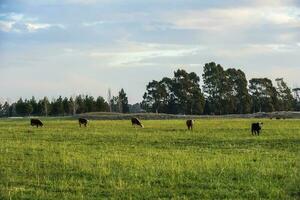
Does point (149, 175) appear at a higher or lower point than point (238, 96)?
lower

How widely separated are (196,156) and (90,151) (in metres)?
5.21

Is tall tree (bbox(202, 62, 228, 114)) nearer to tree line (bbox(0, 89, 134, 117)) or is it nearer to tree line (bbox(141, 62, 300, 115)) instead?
tree line (bbox(141, 62, 300, 115))

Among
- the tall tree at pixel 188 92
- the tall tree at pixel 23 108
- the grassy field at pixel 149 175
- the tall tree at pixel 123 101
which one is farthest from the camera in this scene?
the tall tree at pixel 123 101

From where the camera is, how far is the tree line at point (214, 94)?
451 ft

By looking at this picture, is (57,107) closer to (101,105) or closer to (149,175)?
(101,105)

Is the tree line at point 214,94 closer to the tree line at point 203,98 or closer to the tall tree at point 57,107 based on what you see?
the tree line at point 203,98

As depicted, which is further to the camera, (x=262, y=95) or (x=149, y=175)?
(x=262, y=95)

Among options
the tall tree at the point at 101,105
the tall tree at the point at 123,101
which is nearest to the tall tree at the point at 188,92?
the tall tree at the point at 101,105

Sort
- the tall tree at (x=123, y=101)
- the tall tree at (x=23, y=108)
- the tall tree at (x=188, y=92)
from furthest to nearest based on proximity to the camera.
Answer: the tall tree at (x=123, y=101) → the tall tree at (x=23, y=108) → the tall tree at (x=188, y=92)

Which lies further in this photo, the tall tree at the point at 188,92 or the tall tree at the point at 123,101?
the tall tree at the point at 123,101

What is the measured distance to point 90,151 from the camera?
76.9ft

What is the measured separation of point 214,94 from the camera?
139 m

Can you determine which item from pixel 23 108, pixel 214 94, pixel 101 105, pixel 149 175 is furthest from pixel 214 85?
pixel 149 175

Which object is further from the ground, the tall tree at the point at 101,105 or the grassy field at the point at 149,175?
the tall tree at the point at 101,105
